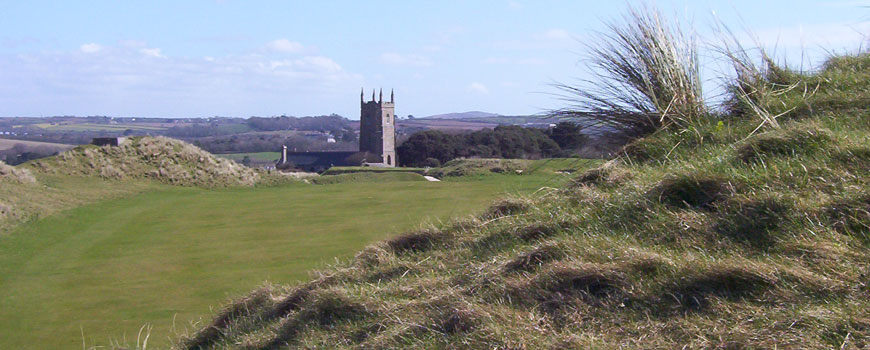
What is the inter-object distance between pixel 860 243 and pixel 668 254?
770 millimetres

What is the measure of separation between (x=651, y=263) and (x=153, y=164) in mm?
20654

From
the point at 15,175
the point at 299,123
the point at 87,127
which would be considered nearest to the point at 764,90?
the point at 15,175

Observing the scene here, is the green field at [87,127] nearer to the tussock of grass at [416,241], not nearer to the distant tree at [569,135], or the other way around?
the distant tree at [569,135]

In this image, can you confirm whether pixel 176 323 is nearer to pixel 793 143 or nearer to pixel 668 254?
pixel 668 254

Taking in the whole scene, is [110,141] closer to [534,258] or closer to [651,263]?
[534,258]

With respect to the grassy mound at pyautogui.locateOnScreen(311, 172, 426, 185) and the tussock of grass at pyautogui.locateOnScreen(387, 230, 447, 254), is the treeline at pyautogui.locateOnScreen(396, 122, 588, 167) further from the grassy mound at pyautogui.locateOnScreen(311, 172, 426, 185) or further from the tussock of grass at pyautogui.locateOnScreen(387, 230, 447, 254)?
the tussock of grass at pyautogui.locateOnScreen(387, 230, 447, 254)

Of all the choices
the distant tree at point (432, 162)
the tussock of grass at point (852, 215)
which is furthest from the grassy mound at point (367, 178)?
the tussock of grass at point (852, 215)

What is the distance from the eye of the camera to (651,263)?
3.47 metres

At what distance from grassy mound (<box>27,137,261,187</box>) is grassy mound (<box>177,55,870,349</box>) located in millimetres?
16992

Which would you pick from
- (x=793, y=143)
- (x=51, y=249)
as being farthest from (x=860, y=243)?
(x=51, y=249)

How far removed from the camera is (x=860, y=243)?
10.5ft

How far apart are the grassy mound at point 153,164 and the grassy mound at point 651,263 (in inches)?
669

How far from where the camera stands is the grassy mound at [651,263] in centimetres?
298

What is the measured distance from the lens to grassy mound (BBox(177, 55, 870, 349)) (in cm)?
298
